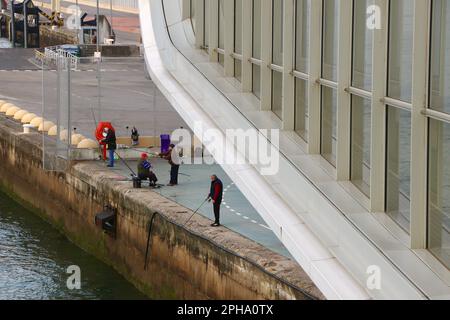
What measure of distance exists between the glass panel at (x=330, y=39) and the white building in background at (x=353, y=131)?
0.06 feet

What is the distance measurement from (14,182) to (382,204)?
→ 27.8m

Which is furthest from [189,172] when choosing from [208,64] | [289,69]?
[289,69]

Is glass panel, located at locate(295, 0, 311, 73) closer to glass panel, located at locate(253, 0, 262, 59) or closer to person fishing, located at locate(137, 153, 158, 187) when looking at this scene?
glass panel, located at locate(253, 0, 262, 59)

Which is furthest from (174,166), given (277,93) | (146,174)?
(277,93)

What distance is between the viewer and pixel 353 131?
1257 centimetres

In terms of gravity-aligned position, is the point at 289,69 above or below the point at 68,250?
above

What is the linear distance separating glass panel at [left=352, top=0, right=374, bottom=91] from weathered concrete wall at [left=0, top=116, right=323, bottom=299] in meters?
6.15

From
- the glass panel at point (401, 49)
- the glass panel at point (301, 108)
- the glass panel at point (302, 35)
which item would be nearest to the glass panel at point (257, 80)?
the glass panel at point (301, 108)

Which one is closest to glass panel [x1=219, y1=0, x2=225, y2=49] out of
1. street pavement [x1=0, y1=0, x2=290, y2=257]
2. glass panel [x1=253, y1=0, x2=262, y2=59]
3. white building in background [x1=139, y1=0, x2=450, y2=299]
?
white building in background [x1=139, y1=0, x2=450, y2=299]

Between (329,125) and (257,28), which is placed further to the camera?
(257,28)

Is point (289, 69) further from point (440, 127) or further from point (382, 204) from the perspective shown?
point (440, 127)

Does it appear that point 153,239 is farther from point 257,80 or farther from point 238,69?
point 257,80

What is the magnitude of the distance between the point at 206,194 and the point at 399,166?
16097 mm
